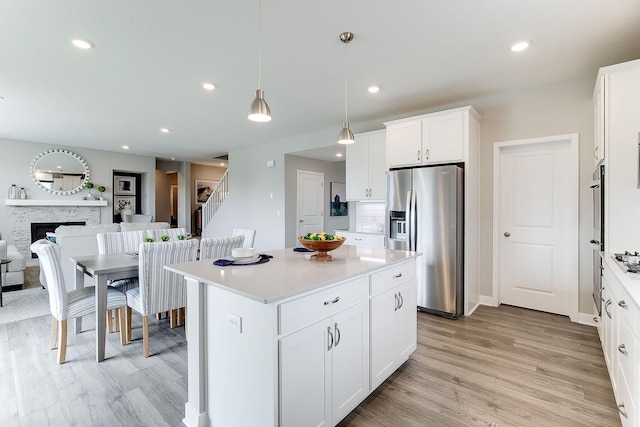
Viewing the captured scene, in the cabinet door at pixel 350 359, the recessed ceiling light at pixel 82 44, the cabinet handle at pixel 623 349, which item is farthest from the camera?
the recessed ceiling light at pixel 82 44

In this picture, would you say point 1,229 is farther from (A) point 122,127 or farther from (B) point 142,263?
(B) point 142,263

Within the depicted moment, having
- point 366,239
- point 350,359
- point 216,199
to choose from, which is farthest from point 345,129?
point 216,199

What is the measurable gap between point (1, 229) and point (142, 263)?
265 inches

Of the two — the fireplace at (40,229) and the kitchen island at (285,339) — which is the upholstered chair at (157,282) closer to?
the kitchen island at (285,339)

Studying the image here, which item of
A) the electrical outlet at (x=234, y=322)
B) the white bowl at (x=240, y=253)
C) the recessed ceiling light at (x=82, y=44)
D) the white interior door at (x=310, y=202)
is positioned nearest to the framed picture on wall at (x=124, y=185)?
the white interior door at (x=310, y=202)

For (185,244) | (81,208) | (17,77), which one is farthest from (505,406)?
(81,208)

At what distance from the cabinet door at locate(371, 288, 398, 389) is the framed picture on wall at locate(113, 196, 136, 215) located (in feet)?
28.9

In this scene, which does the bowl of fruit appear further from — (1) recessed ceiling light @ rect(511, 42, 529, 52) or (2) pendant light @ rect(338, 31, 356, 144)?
(1) recessed ceiling light @ rect(511, 42, 529, 52)

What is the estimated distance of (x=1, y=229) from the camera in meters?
6.55

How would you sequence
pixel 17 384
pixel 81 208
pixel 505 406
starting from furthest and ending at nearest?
pixel 81 208 < pixel 17 384 < pixel 505 406

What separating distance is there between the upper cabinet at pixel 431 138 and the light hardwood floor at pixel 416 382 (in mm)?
1987

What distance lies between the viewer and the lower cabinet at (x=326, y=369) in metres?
1.40

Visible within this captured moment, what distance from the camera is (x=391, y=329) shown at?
217cm

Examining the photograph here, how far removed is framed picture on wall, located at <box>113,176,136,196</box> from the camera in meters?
8.46
